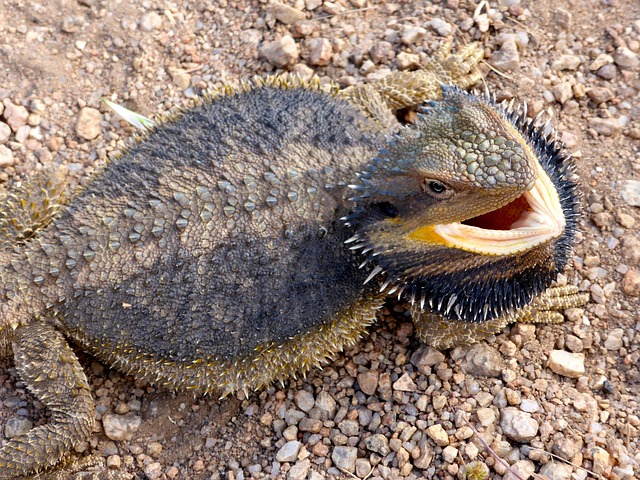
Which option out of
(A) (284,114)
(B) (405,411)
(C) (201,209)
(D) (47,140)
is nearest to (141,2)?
(D) (47,140)

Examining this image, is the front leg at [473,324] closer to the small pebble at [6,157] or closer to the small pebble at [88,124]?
the small pebble at [88,124]

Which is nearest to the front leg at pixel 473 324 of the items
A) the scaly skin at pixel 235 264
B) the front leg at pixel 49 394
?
the scaly skin at pixel 235 264

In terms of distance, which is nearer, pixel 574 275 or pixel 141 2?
pixel 574 275

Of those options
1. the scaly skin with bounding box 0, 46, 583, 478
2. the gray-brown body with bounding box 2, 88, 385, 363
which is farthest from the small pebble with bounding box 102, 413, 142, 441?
the gray-brown body with bounding box 2, 88, 385, 363

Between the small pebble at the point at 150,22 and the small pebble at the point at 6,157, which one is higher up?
the small pebble at the point at 150,22

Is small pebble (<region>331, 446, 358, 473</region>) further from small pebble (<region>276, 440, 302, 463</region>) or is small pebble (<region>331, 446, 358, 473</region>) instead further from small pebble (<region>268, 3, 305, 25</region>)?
small pebble (<region>268, 3, 305, 25</region>)

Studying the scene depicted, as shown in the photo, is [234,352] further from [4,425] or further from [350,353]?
[4,425]
